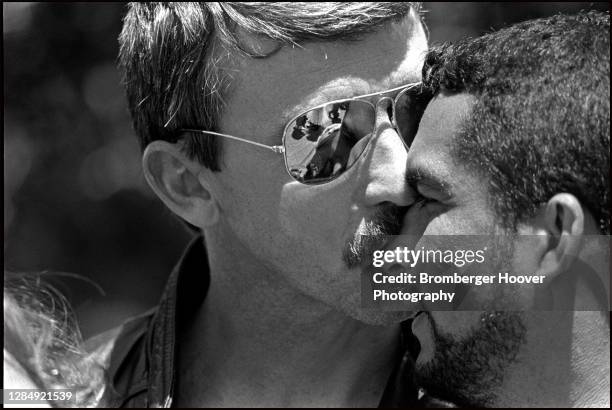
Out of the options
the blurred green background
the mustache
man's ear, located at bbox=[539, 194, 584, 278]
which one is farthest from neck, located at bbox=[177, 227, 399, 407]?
the blurred green background

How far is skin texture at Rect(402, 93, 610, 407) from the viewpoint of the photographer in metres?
2.23

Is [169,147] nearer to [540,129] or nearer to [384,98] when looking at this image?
[384,98]

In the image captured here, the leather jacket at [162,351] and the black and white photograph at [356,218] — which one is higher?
the black and white photograph at [356,218]

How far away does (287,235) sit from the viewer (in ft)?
9.45

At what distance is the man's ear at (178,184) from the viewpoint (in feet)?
10.0

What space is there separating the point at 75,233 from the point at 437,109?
11.2ft

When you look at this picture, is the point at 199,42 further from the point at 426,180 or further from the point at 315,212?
A: the point at 426,180

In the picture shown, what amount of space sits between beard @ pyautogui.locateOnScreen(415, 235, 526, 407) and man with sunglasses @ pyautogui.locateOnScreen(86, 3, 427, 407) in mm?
399

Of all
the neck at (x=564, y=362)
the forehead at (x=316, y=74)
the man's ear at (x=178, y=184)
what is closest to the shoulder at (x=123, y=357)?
the man's ear at (x=178, y=184)

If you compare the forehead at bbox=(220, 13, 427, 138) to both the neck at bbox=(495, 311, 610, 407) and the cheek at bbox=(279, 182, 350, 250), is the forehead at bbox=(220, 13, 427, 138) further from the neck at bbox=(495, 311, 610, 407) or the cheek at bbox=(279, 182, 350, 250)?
the neck at bbox=(495, 311, 610, 407)

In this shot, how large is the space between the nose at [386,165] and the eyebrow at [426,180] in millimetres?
40

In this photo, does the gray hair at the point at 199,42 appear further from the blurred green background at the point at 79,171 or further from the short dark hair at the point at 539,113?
the blurred green background at the point at 79,171

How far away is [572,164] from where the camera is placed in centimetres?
221

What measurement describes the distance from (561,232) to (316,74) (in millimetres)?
902
